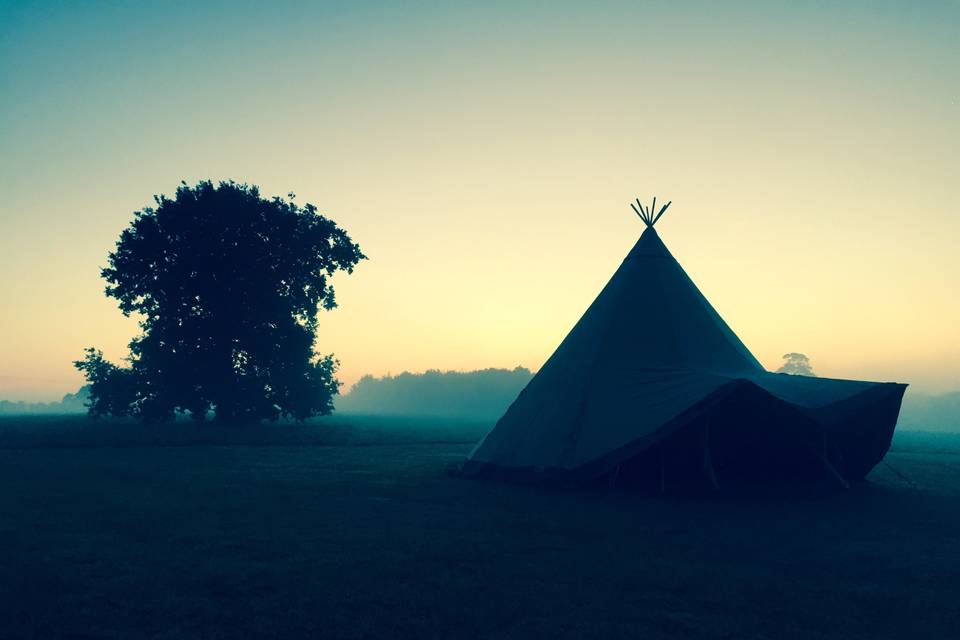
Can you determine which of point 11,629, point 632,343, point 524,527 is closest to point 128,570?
point 11,629

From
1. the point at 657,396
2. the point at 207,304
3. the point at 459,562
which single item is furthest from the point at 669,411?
the point at 207,304

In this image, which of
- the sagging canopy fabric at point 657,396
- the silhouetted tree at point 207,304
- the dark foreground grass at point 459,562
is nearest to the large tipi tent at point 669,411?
the sagging canopy fabric at point 657,396

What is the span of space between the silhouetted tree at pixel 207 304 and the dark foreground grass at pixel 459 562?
54.6ft

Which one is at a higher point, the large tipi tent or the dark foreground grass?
the large tipi tent

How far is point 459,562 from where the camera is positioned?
632cm

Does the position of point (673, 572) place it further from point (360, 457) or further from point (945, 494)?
point (360, 457)

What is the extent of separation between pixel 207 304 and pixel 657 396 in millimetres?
22908

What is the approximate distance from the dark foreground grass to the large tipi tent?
1162 mm

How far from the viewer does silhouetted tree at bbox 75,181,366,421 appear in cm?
2783

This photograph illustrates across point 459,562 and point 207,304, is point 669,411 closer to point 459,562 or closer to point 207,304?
point 459,562

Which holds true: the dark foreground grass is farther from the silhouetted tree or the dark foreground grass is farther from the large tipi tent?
the silhouetted tree

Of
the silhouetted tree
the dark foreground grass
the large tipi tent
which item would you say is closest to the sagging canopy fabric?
the large tipi tent

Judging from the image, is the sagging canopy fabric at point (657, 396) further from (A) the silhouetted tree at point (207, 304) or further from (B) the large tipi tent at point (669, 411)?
(A) the silhouetted tree at point (207, 304)

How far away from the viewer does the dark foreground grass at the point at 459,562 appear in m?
4.61
